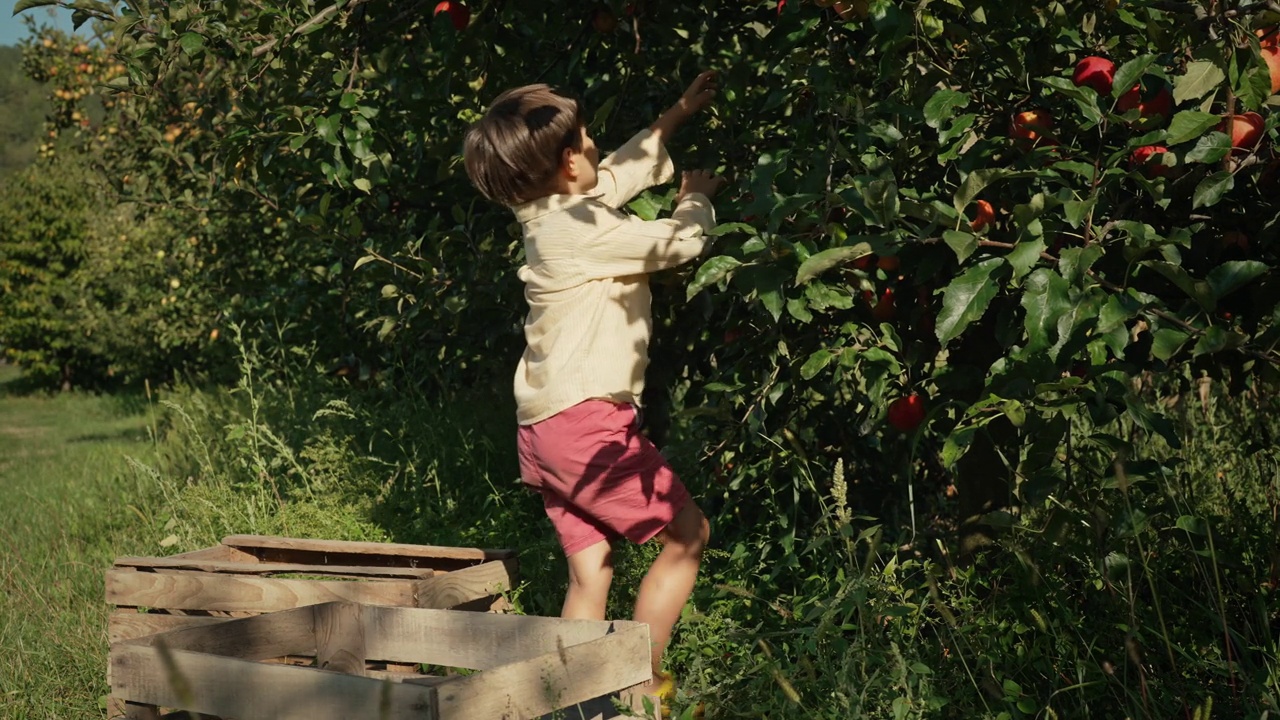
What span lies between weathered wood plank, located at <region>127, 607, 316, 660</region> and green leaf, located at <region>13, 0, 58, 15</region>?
1.46 m

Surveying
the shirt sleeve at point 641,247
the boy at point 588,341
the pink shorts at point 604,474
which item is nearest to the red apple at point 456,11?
the boy at point 588,341

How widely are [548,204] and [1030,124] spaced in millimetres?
1088

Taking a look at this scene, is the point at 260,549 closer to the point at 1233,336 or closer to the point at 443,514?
the point at 443,514

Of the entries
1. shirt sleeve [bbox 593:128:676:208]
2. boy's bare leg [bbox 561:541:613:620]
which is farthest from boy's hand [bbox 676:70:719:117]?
boy's bare leg [bbox 561:541:613:620]

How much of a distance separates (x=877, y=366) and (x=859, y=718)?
736 mm

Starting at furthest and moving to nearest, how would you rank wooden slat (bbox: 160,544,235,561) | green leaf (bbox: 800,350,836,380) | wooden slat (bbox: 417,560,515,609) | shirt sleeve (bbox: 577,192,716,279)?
wooden slat (bbox: 160,544,235,561)
wooden slat (bbox: 417,560,515,609)
shirt sleeve (bbox: 577,192,716,279)
green leaf (bbox: 800,350,836,380)

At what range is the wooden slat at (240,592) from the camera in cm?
323

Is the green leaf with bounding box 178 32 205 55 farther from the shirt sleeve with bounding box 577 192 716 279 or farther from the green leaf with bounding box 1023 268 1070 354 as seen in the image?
the green leaf with bounding box 1023 268 1070 354

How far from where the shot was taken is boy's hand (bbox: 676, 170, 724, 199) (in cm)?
296

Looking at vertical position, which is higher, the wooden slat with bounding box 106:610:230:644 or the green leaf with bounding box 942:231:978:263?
the green leaf with bounding box 942:231:978:263

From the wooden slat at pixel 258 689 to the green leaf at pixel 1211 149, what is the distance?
1.52 meters

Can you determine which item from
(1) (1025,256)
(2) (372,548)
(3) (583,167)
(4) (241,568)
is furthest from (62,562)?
(1) (1025,256)

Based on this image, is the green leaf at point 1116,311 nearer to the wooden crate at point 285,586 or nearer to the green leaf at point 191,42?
the wooden crate at point 285,586

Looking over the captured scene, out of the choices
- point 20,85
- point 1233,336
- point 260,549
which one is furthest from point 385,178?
point 20,85
